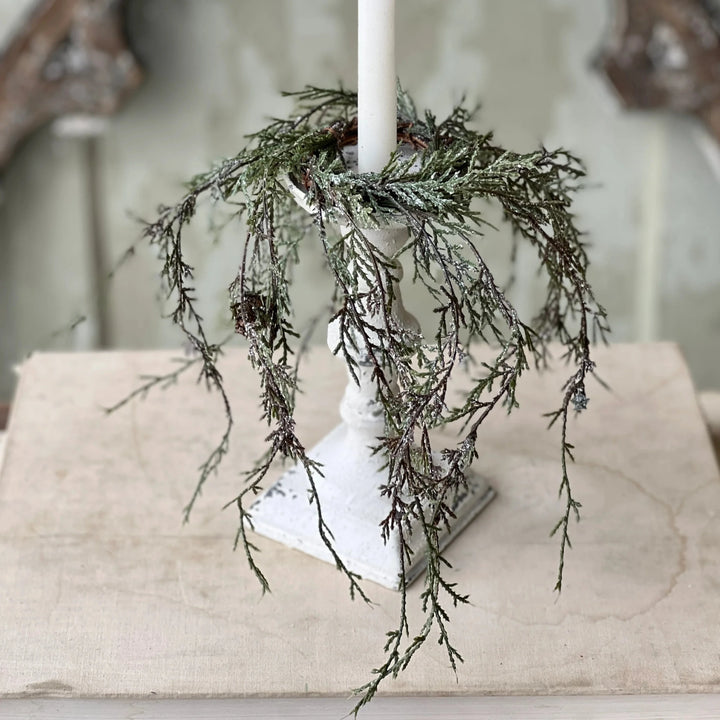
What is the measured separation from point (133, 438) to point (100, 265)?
86 centimetres

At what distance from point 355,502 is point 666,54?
3.33ft

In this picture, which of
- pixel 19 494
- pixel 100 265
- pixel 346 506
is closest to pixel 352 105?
pixel 346 506

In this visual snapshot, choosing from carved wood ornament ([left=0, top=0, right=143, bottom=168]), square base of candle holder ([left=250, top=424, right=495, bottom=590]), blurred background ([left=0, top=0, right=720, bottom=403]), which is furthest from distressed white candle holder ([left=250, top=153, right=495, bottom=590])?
carved wood ornament ([left=0, top=0, right=143, bottom=168])

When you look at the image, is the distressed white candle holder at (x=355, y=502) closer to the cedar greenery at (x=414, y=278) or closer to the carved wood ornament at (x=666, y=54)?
the cedar greenery at (x=414, y=278)

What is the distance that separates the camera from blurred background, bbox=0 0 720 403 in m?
1.55

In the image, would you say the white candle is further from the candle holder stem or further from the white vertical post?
the white vertical post

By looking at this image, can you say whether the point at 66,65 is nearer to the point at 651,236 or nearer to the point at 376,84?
the point at 651,236

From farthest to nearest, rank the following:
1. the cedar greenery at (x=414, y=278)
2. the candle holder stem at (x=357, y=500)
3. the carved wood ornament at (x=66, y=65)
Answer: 1. the carved wood ornament at (x=66, y=65)
2. the candle holder stem at (x=357, y=500)
3. the cedar greenery at (x=414, y=278)

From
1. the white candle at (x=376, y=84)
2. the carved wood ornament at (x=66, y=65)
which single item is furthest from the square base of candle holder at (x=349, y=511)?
the carved wood ornament at (x=66, y=65)

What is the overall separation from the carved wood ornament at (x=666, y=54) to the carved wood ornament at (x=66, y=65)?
648 mm

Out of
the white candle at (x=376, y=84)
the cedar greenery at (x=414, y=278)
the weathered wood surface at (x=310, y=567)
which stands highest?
the white candle at (x=376, y=84)

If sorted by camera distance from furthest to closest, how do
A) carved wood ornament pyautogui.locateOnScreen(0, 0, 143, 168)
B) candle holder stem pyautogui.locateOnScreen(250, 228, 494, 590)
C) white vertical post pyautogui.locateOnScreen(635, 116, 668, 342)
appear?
white vertical post pyautogui.locateOnScreen(635, 116, 668, 342)
carved wood ornament pyautogui.locateOnScreen(0, 0, 143, 168)
candle holder stem pyautogui.locateOnScreen(250, 228, 494, 590)

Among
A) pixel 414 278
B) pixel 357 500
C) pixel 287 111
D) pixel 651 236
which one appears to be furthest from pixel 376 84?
pixel 651 236

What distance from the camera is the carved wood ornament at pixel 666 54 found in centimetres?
152
